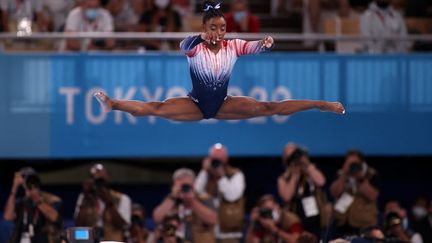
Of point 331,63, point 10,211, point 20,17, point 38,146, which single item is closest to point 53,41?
point 20,17

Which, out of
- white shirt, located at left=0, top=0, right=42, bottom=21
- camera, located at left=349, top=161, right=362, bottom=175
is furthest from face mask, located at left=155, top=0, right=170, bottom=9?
camera, located at left=349, top=161, right=362, bottom=175

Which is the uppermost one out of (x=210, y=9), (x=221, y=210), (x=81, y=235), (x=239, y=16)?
(x=239, y=16)

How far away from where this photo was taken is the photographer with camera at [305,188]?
1530 centimetres

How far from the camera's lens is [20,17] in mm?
16734

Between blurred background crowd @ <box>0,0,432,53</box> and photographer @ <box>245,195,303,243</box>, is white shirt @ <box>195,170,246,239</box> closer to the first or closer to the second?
photographer @ <box>245,195,303,243</box>

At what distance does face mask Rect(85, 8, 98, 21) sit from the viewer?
→ 53.9 ft

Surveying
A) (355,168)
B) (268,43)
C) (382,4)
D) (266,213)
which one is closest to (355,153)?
(355,168)

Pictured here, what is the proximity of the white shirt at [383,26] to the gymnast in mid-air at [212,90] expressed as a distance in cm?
561

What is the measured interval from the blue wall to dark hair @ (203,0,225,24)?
5.47m

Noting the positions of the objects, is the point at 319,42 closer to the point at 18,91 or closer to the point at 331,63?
the point at 331,63

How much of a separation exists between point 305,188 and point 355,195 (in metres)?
0.87

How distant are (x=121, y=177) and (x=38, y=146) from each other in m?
2.41

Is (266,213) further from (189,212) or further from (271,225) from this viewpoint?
(189,212)

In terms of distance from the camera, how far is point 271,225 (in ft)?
49.9
